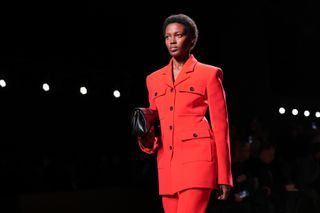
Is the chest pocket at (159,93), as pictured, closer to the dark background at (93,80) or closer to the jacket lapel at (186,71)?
the jacket lapel at (186,71)

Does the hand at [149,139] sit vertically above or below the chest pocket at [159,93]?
below

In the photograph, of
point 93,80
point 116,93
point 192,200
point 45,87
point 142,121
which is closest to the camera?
point 192,200

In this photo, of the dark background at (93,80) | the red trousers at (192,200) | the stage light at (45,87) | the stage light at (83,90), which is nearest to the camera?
the red trousers at (192,200)

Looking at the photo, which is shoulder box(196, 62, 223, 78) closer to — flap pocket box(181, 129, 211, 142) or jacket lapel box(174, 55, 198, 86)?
jacket lapel box(174, 55, 198, 86)

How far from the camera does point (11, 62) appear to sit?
510 centimetres

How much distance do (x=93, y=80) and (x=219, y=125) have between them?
331 centimetres

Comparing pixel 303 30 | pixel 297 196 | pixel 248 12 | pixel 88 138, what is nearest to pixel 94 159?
pixel 88 138

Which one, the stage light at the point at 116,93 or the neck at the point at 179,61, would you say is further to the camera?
the stage light at the point at 116,93

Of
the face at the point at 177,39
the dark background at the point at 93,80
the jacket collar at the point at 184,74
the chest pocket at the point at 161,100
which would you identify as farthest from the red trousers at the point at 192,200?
the dark background at the point at 93,80

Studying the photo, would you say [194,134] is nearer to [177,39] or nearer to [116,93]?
[177,39]

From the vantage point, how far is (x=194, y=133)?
2.67m

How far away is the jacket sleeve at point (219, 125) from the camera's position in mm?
2650

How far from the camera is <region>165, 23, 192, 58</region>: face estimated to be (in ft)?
8.84

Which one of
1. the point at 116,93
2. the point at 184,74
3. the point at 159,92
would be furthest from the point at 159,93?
the point at 116,93
